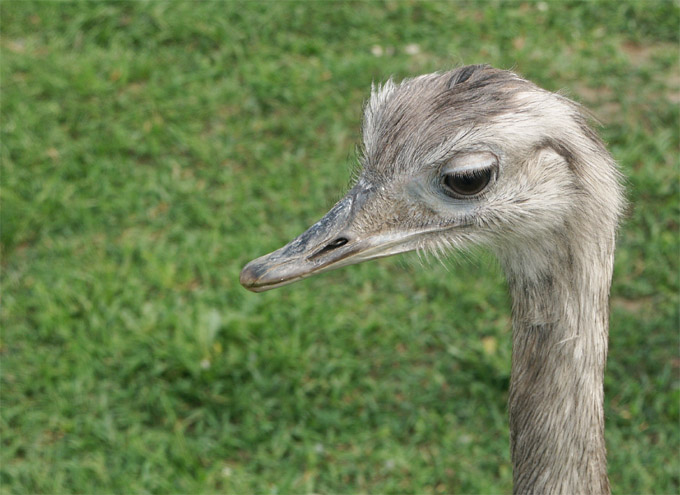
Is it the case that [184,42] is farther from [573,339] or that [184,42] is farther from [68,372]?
[573,339]

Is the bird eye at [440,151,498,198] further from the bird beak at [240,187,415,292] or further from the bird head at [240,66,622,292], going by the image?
the bird beak at [240,187,415,292]

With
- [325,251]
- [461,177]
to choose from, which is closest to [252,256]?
[325,251]

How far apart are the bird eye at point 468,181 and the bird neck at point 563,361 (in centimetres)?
19

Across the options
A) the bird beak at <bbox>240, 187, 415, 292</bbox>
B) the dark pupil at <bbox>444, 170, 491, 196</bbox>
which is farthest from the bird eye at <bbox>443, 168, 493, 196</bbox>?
the bird beak at <bbox>240, 187, 415, 292</bbox>

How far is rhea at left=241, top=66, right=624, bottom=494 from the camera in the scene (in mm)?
1979

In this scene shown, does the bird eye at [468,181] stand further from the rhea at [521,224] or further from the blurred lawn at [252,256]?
the blurred lawn at [252,256]

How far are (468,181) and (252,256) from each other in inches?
87.4

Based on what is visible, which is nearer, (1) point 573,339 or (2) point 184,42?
(1) point 573,339

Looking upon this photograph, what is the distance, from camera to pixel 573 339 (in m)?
2.02

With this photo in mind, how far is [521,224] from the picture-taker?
206 centimetres

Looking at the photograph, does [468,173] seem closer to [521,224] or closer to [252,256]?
[521,224]

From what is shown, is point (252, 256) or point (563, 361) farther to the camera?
point (252, 256)

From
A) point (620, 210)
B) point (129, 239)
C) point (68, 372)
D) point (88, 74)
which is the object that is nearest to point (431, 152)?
point (620, 210)

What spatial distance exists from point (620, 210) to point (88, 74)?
3.68 meters
